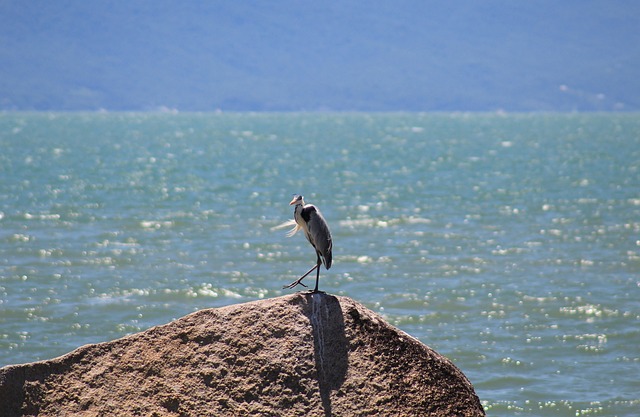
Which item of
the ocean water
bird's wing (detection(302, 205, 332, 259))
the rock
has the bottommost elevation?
the rock

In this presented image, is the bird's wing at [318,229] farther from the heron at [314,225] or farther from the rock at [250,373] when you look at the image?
the rock at [250,373]

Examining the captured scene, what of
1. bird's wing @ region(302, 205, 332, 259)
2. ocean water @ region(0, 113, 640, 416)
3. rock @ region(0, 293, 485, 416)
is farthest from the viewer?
ocean water @ region(0, 113, 640, 416)

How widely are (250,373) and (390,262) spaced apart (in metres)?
15.0

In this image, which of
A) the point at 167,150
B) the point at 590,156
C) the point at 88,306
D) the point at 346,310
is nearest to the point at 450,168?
the point at 590,156

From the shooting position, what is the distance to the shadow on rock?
24.1ft

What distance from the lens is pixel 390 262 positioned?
22203mm

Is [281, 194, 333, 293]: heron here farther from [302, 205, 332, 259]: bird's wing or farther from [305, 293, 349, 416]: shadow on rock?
[305, 293, 349, 416]: shadow on rock

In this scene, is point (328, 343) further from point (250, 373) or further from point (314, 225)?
point (314, 225)

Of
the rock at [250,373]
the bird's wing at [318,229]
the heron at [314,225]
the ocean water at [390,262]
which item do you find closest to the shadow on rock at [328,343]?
the rock at [250,373]

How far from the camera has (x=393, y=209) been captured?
32.9 meters

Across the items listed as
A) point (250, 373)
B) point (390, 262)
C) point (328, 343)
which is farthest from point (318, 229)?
point (390, 262)

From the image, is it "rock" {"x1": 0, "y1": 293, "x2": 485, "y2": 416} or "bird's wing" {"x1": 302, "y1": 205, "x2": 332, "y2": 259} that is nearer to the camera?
"rock" {"x1": 0, "y1": 293, "x2": 485, "y2": 416}

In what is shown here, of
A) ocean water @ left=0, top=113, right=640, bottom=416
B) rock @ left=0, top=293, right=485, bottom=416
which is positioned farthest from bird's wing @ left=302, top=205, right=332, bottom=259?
ocean water @ left=0, top=113, right=640, bottom=416

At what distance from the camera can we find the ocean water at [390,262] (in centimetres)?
1497
